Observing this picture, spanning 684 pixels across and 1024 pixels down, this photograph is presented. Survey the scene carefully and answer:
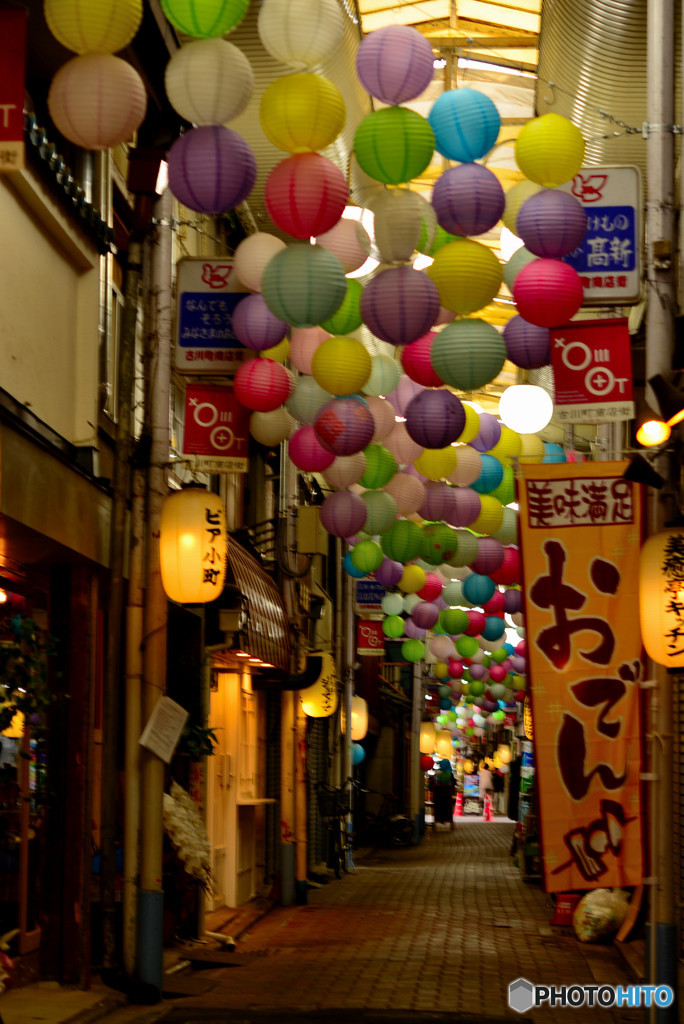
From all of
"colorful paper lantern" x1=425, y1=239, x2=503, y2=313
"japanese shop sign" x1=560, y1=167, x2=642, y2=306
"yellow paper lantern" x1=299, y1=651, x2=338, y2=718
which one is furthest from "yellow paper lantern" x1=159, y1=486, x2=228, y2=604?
"yellow paper lantern" x1=299, y1=651, x2=338, y2=718

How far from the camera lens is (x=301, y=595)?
1969 cm

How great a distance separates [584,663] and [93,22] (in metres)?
4.66

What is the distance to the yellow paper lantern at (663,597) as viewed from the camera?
25.9 ft

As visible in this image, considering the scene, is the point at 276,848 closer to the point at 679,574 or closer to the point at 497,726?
the point at 679,574

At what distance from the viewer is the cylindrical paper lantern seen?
790cm

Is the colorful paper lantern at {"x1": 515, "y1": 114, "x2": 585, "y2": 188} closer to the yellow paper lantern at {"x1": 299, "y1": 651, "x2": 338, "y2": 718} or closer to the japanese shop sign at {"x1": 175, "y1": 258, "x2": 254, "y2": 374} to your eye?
the japanese shop sign at {"x1": 175, "y1": 258, "x2": 254, "y2": 374}

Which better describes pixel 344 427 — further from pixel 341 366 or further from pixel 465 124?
pixel 465 124

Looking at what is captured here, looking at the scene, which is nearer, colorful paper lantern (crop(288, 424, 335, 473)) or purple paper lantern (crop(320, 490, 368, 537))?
colorful paper lantern (crop(288, 424, 335, 473))

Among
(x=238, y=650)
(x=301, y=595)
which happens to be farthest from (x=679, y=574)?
(x=301, y=595)

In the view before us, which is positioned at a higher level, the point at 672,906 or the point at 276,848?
the point at 672,906

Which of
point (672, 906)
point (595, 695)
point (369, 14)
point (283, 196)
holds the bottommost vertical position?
point (672, 906)

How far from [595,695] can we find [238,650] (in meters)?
6.54

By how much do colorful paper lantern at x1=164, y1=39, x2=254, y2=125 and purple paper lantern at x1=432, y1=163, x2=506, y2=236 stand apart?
151 cm

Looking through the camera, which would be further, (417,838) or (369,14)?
(417,838)
